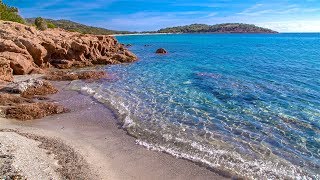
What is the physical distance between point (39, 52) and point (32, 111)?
2040 centimetres

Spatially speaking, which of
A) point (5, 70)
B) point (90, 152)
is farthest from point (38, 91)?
point (90, 152)

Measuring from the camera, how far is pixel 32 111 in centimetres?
1806

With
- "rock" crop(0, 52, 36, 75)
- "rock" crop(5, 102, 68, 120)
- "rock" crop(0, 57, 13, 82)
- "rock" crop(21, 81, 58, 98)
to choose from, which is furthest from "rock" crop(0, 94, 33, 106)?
"rock" crop(0, 52, 36, 75)

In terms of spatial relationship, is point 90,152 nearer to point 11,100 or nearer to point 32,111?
point 32,111

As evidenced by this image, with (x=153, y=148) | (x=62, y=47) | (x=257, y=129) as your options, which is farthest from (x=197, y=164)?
(x=62, y=47)

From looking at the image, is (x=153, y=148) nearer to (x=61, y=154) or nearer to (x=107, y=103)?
(x=61, y=154)

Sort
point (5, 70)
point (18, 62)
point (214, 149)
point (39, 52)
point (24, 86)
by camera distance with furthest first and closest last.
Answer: point (39, 52) < point (18, 62) < point (5, 70) < point (24, 86) < point (214, 149)

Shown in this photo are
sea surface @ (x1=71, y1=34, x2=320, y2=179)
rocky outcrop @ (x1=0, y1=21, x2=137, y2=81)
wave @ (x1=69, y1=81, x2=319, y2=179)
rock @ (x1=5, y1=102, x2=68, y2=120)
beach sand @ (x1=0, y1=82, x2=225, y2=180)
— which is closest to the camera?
beach sand @ (x1=0, y1=82, x2=225, y2=180)

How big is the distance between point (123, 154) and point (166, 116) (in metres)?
5.87

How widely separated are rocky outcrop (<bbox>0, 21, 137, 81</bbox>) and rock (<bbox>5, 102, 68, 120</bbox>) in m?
10.3

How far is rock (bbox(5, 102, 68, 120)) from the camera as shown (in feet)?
57.6

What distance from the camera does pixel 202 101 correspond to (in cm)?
2200

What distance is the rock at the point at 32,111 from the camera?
17547 mm

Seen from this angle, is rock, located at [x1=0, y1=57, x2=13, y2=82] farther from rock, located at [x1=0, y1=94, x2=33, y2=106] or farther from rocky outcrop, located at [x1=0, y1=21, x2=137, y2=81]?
rock, located at [x1=0, y1=94, x2=33, y2=106]
